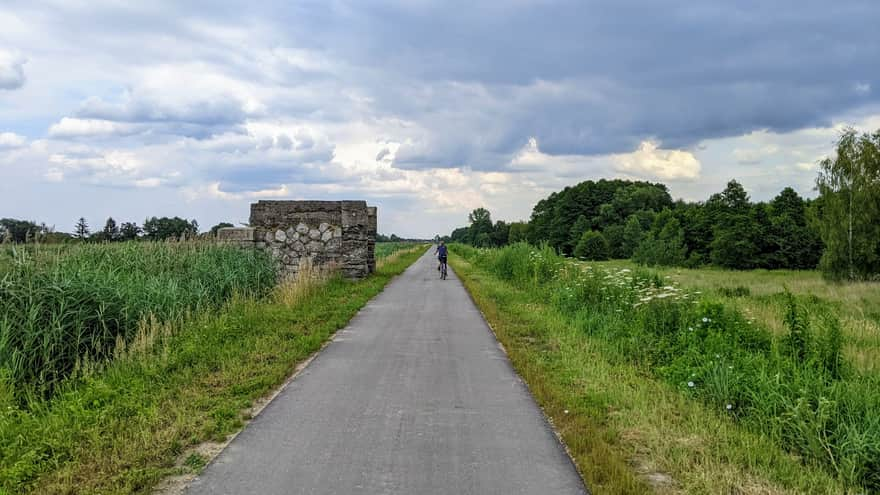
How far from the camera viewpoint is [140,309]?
1004 cm

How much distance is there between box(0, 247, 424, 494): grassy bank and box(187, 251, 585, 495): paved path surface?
420 mm

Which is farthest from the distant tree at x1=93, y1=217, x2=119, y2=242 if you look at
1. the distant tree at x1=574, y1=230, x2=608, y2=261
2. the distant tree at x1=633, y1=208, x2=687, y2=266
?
the distant tree at x1=574, y1=230, x2=608, y2=261

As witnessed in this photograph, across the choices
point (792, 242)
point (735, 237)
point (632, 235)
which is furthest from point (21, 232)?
point (632, 235)

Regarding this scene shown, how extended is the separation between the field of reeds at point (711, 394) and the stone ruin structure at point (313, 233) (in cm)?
1109

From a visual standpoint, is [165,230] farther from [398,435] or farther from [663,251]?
[663,251]

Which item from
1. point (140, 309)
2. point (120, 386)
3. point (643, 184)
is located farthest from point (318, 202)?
point (643, 184)

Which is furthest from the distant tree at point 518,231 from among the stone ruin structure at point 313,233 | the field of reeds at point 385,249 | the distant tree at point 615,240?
the stone ruin structure at point 313,233

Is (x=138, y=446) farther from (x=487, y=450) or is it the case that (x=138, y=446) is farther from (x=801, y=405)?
(x=801, y=405)

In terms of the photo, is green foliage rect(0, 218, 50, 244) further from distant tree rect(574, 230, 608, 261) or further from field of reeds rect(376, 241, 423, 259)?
distant tree rect(574, 230, 608, 261)

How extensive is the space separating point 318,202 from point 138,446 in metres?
17.9

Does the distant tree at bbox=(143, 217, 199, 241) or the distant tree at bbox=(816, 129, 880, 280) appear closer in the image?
the distant tree at bbox=(143, 217, 199, 241)

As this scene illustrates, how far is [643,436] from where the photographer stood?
535 cm

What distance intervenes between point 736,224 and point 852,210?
26.9 metres

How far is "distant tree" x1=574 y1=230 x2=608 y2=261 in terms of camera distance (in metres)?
83.6
